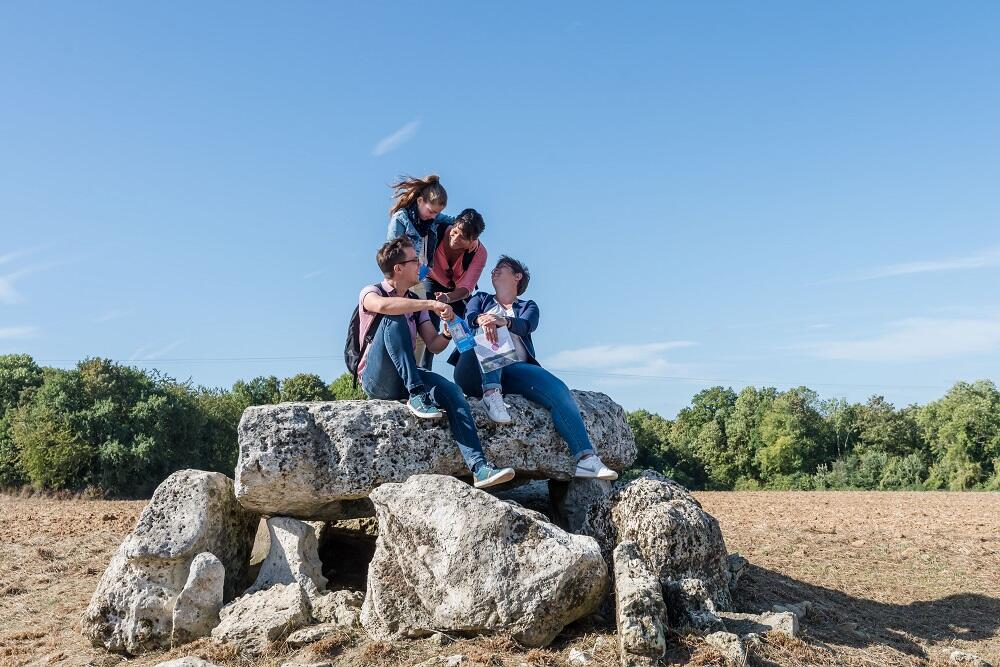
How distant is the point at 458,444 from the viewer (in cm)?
948

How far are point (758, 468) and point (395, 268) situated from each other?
3540 centimetres

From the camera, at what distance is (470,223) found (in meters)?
10.0

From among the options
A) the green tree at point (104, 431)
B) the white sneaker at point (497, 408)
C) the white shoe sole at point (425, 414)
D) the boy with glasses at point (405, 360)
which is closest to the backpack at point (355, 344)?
the boy with glasses at point (405, 360)

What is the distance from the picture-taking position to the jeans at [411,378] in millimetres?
9367

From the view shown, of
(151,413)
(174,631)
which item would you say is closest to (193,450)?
(151,413)

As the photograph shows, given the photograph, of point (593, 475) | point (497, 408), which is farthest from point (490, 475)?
point (593, 475)

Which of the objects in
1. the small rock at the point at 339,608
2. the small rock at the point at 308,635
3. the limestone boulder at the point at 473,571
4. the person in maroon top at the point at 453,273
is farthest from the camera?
the person in maroon top at the point at 453,273

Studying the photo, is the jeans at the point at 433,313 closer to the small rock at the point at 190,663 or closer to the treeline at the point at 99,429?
the small rock at the point at 190,663

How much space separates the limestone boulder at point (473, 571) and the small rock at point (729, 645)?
3.36 ft

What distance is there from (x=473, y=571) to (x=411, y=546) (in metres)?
0.72

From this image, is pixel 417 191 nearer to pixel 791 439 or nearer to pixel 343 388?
pixel 343 388

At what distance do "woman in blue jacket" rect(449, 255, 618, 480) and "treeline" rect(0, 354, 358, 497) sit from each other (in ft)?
56.5

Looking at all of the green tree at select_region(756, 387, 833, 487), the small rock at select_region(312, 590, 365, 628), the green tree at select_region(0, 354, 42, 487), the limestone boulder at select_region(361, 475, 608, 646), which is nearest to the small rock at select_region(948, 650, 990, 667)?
the limestone boulder at select_region(361, 475, 608, 646)

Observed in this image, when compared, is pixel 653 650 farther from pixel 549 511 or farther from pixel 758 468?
pixel 758 468
